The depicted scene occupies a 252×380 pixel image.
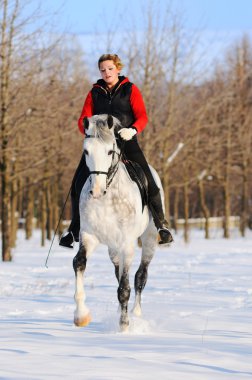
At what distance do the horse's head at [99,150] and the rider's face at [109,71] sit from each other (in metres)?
1.01

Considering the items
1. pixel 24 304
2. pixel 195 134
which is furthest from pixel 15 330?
pixel 195 134

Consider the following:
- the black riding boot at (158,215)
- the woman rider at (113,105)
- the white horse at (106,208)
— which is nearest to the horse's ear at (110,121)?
the white horse at (106,208)

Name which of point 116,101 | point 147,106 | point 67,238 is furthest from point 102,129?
point 147,106

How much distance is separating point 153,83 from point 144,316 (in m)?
20.4

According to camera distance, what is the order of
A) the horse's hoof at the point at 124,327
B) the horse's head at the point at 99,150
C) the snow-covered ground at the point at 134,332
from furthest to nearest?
the horse's hoof at the point at 124,327 → the horse's head at the point at 99,150 → the snow-covered ground at the point at 134,332

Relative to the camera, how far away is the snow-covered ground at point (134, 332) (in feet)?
16.9

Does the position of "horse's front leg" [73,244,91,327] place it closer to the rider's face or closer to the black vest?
the black vest

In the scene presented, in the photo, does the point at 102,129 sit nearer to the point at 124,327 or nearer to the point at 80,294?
the point at 80,294

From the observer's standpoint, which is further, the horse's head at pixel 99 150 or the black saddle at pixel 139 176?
the black saddle at pixel 139 176

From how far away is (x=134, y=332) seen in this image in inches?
296

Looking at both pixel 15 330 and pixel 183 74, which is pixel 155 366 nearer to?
pixel 15 330

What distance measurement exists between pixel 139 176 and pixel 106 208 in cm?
99

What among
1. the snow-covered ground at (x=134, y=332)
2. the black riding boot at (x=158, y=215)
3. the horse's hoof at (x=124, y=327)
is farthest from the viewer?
the black riding boot at (x=158, y=215)

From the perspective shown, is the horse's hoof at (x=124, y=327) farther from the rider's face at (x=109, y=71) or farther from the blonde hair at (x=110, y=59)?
the blonde hair at (x=110, y=59)
